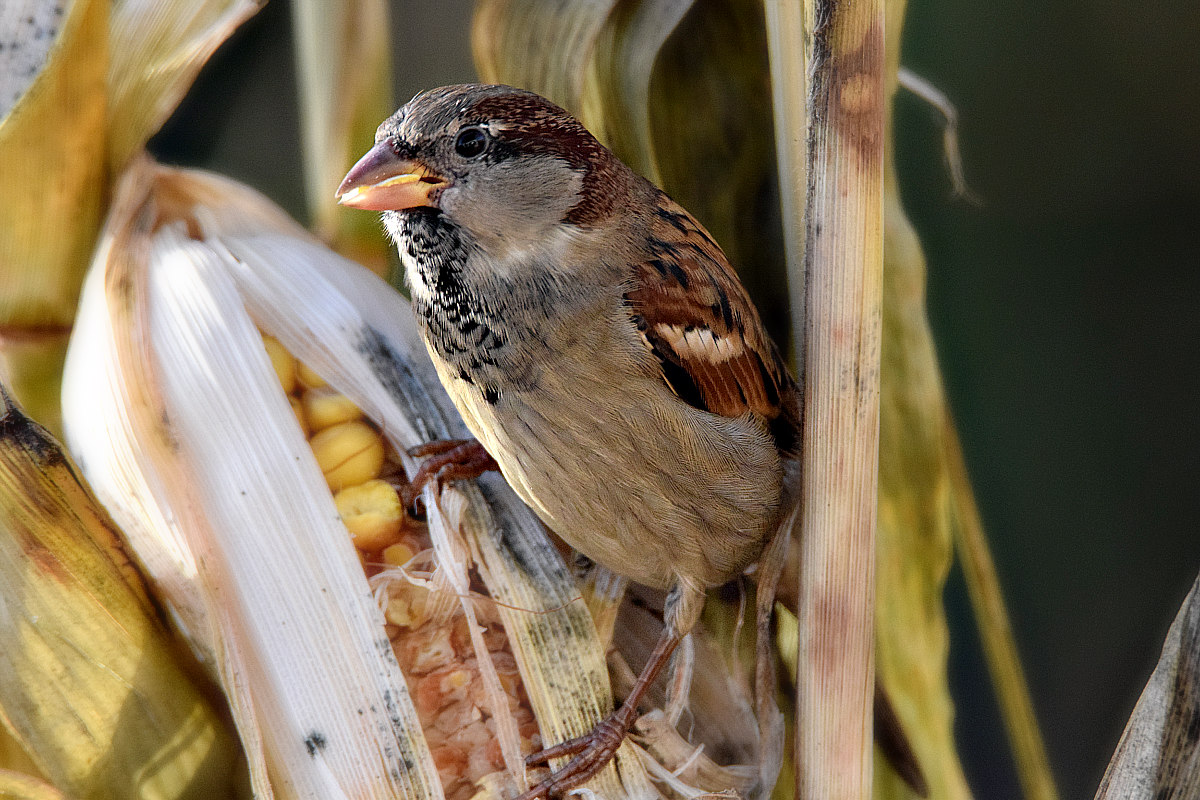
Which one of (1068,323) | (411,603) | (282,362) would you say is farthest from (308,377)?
(1068,323)

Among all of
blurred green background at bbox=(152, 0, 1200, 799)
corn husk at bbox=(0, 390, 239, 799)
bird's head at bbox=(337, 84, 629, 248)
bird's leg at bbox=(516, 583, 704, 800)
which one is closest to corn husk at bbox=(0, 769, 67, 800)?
corn husk at bbox=(0, 390, 239, 799)

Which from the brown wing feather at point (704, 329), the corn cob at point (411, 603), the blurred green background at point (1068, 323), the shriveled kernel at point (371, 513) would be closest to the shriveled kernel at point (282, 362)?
the corn cob at point (411, 603)

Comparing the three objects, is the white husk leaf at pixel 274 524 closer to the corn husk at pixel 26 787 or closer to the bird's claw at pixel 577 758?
the bird's claw at pixel 577 758

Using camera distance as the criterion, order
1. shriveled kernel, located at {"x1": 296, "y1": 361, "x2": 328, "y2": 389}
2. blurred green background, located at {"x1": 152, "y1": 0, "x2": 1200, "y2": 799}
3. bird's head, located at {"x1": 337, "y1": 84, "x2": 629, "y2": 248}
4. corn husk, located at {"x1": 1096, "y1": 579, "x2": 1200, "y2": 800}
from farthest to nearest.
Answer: blurred green background, located at {"x1": 152, "y1": 0, "x2": 1200, "y2": 799} → shriveled kernel, located at {"x1": 296, "y1": 361, "x2": 328, "y2": 389} → bird's head, located at {"x1": 337, "y1": 84, "x2": 629, "y2": 248} → corn husk, located at {"x1": 1096, "y1": 579, "x2": 1200, "y2": 800}

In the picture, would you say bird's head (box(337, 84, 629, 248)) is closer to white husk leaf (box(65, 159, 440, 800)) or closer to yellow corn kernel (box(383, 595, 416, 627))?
white husk leaf (box(65, 159, 440, 800))

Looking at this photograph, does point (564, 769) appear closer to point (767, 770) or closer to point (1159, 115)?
point (767, 770)

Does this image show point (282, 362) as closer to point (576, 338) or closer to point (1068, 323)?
point (576, 338)
